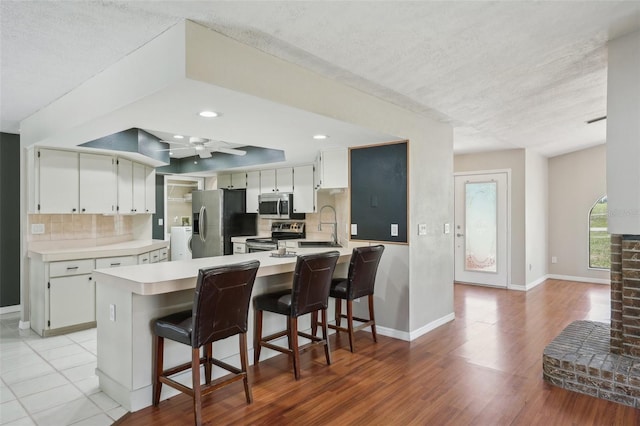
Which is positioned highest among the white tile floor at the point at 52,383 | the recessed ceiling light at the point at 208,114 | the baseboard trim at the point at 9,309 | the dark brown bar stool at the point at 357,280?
the recessed ceiling light at the point at 208,114

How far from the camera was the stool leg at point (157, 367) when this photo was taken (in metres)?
2.63

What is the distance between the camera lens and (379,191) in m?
4.27

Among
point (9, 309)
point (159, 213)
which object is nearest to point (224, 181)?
point (159, 213)

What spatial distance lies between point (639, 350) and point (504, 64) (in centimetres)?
→ 236

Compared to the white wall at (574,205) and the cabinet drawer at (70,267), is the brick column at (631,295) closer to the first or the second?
the white wall at (574,205)

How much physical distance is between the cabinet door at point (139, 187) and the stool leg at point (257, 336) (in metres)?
2.91

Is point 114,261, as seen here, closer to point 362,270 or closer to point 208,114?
point 208,114

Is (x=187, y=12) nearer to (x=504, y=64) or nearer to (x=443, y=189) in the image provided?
(x=504, y=64)

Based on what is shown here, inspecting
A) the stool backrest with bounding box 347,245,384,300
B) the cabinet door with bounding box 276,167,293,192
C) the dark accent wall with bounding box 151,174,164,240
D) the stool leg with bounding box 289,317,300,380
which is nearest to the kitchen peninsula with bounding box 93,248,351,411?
the stool leg with bounding box 289,317,300,380

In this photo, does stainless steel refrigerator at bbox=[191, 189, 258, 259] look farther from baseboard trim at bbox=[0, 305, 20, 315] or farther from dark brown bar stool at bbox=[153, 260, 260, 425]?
dark brown bar stool at bbox=[153, 260, 260, 425]

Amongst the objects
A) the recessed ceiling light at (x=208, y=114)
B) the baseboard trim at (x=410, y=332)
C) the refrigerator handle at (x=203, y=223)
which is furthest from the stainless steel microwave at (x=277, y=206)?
the recessed ceiling light at (x=208, y=114)

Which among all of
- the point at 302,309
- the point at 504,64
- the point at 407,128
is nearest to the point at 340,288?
the point at 302,309

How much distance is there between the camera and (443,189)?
462 cm

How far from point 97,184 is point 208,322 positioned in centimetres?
336
